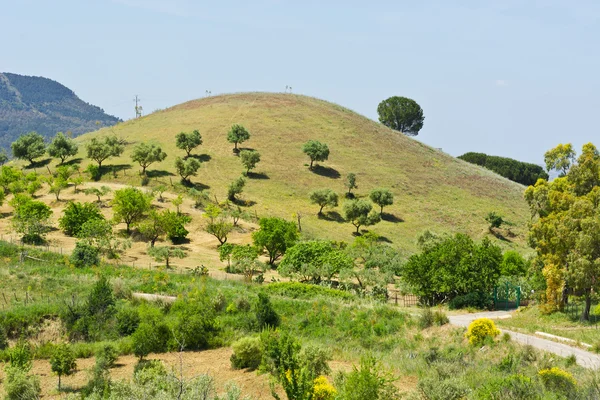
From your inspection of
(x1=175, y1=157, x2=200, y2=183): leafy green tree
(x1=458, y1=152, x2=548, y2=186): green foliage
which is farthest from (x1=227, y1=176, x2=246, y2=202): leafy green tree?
(x1=458, y1=152, x2=548, y2=186): green foliage

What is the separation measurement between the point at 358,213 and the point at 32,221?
3562 cm

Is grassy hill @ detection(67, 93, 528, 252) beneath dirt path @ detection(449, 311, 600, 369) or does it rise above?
above

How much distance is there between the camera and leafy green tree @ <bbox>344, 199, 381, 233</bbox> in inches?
2547

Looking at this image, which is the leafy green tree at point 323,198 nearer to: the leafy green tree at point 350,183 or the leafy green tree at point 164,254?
the leafy green tree at point 350,183

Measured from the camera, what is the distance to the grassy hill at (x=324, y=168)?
69625 millimetres

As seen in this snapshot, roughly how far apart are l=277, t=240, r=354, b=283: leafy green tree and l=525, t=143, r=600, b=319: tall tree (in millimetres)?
14613

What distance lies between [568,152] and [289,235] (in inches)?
958

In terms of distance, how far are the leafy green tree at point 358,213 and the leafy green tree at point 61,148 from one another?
4050 cm

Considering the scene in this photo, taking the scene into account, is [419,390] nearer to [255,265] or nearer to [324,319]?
[324,319]

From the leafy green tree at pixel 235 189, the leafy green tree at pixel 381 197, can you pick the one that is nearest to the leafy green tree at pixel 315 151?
the leafy green tree at pixel 381 197

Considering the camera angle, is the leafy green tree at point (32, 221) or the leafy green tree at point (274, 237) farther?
the leafy green tree at point (274, 237)

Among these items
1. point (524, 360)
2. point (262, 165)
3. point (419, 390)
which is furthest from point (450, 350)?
point (262, 165)

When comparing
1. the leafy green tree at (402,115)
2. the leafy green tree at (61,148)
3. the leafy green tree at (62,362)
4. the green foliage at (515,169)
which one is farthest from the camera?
the leafy green tree at (402,115)

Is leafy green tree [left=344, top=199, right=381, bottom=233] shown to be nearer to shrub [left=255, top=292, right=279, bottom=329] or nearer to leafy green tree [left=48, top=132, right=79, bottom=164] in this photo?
shrub [left=255, top=292, right=279, bottom=329]
